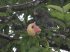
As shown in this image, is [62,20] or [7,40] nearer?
[62,20]

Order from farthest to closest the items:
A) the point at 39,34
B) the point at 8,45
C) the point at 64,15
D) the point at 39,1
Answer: the point at 39,1 < the point at 8,45 < the point at 39,34 < the point at 64,15

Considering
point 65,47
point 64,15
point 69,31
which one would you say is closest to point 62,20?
point 64,15

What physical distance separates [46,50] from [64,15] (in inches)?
9.9

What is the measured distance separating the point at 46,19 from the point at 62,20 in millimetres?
322

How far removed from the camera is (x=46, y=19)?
41.0 inches

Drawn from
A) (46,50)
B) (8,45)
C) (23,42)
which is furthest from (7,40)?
(46,50)

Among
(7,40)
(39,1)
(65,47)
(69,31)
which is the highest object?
(39,1)

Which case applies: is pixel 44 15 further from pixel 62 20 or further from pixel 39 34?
pixel 62 20


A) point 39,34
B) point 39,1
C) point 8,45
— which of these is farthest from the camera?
point 39,1

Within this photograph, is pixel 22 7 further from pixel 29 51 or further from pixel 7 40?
pixel 29 51

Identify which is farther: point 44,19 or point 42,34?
point 44,19

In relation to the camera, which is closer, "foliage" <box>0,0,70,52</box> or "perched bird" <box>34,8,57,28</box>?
"foliage" <box>0,0,70,52</box>

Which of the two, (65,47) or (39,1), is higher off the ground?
(39,1)

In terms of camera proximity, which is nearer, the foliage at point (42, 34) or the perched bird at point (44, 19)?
the foliage at point (42, 34)
